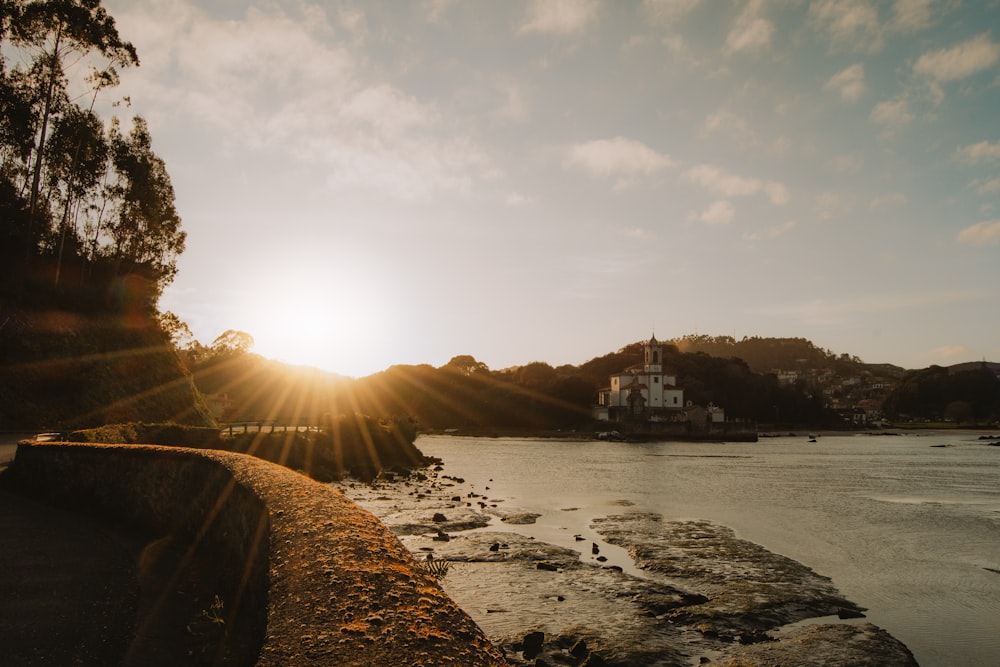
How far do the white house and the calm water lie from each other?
61.7m

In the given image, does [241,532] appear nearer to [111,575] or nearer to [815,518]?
[111,575]

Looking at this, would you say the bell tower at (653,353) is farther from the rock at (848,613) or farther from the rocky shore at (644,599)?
the rock at (848,613)

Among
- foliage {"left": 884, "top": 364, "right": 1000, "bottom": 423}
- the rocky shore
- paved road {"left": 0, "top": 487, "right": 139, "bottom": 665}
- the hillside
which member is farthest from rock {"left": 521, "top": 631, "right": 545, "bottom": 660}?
foliage {"left": 884, "top": 364, "right": 1000, "bottom": 423}

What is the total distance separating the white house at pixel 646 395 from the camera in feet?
414

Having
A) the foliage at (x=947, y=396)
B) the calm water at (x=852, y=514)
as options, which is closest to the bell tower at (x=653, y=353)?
the calm water at (x=852, y=514)

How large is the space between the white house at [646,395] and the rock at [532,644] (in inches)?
4541

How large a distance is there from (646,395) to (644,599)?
395 feet

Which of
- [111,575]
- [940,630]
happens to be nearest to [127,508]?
[111,575]

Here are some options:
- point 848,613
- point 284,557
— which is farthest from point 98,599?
point 848,613

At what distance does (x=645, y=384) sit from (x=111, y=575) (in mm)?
126983

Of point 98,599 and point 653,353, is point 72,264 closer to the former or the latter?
point 98,599

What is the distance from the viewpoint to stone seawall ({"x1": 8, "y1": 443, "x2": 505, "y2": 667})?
409 centimetres

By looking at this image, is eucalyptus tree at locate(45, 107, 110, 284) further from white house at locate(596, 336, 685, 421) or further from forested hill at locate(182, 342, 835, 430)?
white house at locate(596, 336, 685, 421)

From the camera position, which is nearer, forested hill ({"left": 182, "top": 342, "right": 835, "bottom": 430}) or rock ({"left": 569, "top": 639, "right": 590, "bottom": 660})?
rock ({"left": 569, "top": 639, "right": 590, "bottom": 660})
